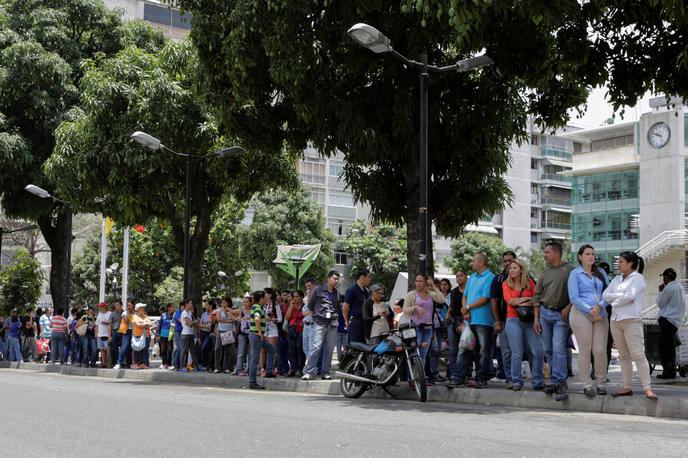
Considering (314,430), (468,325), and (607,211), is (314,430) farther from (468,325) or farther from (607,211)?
(607,211)

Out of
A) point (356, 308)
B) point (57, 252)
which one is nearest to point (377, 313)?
point (356, 308)

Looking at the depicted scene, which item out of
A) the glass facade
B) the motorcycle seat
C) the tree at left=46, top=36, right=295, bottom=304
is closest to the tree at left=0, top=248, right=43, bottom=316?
the tree at left=46, top=36, right=295, bottom=304

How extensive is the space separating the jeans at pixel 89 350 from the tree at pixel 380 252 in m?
38.8

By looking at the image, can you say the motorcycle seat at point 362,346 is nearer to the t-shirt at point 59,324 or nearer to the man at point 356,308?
the man at point 356,308

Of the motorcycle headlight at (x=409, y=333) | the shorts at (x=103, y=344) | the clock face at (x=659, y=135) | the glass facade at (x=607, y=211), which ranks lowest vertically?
the shorts at (x=103, y=344)

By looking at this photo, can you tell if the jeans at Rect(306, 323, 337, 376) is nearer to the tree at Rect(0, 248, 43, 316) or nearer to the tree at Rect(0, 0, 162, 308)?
the tree at Rect(0, 0, 162, 308)

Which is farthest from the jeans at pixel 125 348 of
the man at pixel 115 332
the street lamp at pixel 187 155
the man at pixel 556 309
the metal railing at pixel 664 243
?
the metal railing at pixel 664 243

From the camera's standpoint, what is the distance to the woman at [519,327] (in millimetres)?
11641

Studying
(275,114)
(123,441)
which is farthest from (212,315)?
(123,441)

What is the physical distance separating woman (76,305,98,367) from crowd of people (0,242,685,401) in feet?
5.81

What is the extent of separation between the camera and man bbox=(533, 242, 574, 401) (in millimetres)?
10945

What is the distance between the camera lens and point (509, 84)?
645 inches

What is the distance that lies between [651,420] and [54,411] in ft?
22.9

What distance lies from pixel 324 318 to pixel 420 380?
11.6ft
